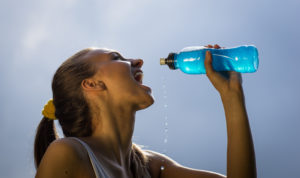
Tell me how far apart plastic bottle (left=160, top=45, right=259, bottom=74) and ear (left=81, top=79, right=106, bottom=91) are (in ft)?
1.02

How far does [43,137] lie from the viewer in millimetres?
1524

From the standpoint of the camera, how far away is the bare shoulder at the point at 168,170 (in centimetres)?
154

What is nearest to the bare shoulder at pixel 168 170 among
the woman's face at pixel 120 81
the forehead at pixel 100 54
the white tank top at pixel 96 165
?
the woman's face at pixel 120 81

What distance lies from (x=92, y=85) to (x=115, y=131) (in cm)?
25

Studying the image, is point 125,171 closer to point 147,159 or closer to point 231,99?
point 147,159

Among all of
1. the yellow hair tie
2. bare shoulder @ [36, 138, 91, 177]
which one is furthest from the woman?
bare shoulder @ [36, 138, 91, 177]

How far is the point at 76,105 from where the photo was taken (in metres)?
1.45

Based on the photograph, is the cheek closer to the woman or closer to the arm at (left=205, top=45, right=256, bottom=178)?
the woman

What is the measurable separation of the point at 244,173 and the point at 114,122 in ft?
2.05

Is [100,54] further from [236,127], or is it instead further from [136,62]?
[236,127]

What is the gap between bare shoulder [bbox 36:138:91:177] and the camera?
1.01 metres

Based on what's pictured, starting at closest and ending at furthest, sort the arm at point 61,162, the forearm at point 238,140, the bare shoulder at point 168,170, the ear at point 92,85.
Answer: the arm at point 61,162 < the forearm at point 238,140 < the ear at point 92,85 < the bare shoulder at point 168,170

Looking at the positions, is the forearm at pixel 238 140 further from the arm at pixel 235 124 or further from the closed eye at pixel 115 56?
the closed eye at pixel 115 56

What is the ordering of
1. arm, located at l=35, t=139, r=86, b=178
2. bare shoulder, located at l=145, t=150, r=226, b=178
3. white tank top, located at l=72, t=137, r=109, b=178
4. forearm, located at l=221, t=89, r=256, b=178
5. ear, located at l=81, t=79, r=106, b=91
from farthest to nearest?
bare shoulder, located at l=145, t=150, r=226, b=178 < ear, located at l=81, t=79, r=106, b=91 < forearm, located at l=221, t=89, r=256, b=178 < white tank top, located at l=72, t=137, r=109, b=178 < arm, located at l=35, t=139, r=86, b=178
